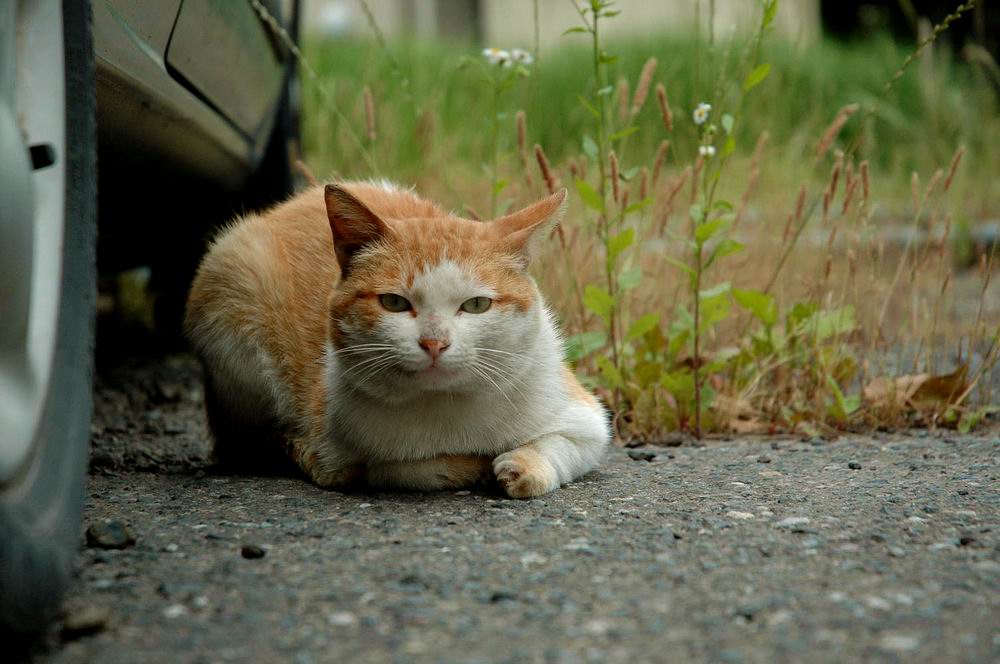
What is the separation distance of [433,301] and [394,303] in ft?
0.34

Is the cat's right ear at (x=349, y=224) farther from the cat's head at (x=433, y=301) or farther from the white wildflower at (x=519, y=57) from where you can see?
the white wildflower at (x=519, y=57)

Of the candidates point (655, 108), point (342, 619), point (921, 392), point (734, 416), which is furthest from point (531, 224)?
point (655, 108)

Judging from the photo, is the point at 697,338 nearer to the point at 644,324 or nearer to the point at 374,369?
the point at 644,324

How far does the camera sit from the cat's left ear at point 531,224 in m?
2.55

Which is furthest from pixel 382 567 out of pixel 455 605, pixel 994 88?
pixel 994 88

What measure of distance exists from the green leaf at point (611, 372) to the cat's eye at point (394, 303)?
1119 millimetres

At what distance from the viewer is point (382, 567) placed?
1.91 meters

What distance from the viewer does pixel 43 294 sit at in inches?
67.3

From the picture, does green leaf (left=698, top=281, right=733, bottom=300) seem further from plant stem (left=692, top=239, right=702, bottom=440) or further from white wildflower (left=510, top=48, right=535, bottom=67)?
white wildflower (left=510, top=48, right=535, bottom=67)

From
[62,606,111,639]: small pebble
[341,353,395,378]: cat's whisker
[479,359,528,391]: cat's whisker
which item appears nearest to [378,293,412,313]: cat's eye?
[341,353,395,378]: cat's whisker

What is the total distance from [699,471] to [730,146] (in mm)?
924

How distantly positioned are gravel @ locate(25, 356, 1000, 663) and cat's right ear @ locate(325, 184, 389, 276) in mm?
617

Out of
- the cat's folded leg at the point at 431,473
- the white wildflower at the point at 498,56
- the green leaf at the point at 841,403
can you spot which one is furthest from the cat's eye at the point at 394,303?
the green leaf at the point at 841,403

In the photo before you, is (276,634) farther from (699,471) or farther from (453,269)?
(699,471)
